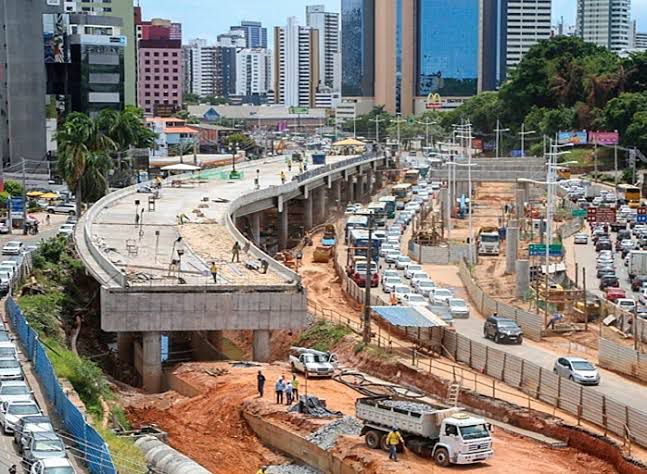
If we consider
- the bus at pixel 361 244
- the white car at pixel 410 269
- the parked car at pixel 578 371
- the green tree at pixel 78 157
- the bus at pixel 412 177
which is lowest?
the parked car at pixel 578 371

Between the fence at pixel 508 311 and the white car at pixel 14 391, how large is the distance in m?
24.0

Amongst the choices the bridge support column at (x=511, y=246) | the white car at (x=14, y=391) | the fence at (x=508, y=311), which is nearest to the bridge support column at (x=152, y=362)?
the white car at (x=14, y=391)

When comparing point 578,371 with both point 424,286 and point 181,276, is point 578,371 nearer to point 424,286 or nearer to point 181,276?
point 181,276

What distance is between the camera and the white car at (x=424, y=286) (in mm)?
63594

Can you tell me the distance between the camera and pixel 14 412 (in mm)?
33094

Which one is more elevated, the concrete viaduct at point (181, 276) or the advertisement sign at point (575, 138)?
the advertisement sign at point (575, 138)

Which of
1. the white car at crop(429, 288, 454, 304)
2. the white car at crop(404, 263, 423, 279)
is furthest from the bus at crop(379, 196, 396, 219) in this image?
the white car at crop(429, 288, 454, 304)

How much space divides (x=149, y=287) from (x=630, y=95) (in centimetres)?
9794

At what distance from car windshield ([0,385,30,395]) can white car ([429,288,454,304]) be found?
1058 inches

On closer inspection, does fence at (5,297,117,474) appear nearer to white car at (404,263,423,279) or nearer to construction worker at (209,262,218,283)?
construction worker at (209,262,218,283)

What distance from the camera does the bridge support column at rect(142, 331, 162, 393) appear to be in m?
47.9

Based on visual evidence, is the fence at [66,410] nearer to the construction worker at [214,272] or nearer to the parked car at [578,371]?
the construction worker at [214,272]

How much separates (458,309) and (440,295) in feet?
10.6

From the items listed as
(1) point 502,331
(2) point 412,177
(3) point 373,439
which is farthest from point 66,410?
(2) point 412,177
